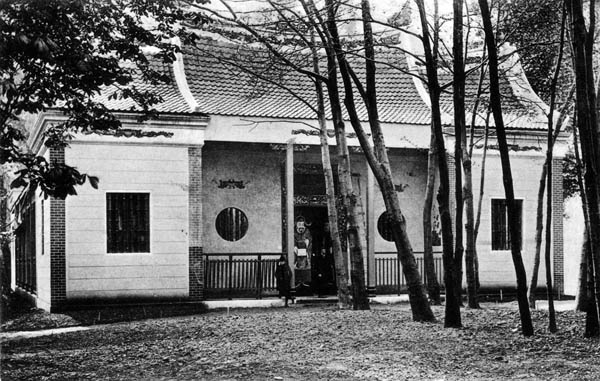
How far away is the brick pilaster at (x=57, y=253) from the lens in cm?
1783

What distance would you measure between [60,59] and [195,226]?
35.2ft

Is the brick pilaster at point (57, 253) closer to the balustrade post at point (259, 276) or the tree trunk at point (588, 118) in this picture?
the balustrade post at point (259, 276)

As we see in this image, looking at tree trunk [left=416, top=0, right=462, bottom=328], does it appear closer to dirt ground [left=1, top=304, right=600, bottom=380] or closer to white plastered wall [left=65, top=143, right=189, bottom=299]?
dirt ground [left=1, top=304, right=600, bottom=380]

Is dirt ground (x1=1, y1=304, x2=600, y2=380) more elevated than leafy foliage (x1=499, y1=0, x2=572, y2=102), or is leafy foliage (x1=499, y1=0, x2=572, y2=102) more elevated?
leafy foliage (x1=499, y1=0, x2=572, y2=102)

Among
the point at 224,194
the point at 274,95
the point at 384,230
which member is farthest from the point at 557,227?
the point at 224,194

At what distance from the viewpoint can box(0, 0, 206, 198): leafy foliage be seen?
7.57 meters

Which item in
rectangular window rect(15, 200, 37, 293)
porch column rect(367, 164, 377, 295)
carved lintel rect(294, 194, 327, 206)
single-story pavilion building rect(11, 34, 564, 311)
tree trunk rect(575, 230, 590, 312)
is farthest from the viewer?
rectangular window rect(15, 200, 37, 293)

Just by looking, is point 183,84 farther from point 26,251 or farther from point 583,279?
point 583,279

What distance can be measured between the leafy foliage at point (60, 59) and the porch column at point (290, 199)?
851 centimetres

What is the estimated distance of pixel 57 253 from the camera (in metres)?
17.9

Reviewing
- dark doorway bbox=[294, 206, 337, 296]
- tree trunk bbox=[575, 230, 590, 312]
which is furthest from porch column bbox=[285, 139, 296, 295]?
tree trunk bbox=[575, 230, 590, 312]

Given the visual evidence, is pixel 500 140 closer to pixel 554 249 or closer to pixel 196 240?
pixel 196 240

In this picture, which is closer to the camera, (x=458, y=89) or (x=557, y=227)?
(x=458, y=89)

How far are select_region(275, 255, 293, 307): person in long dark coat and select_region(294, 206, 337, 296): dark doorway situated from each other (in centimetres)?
248
